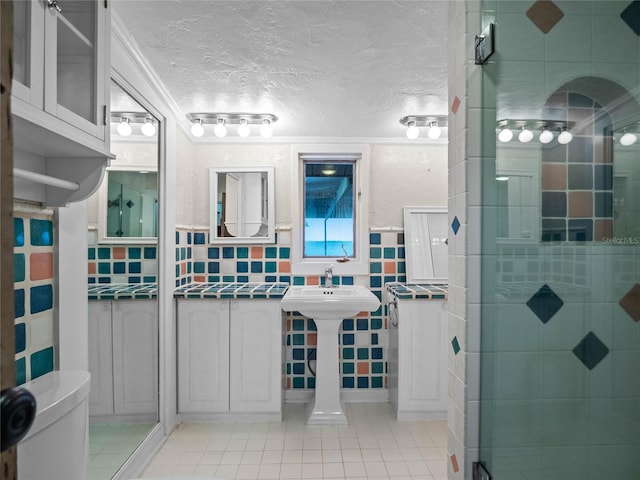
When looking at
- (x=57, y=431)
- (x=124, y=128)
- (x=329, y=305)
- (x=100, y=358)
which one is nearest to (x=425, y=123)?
(x=329, y=305)

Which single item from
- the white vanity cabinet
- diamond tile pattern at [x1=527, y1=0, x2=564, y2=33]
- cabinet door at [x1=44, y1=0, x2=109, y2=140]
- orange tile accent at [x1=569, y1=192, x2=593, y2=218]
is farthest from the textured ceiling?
the white vanity cabinet

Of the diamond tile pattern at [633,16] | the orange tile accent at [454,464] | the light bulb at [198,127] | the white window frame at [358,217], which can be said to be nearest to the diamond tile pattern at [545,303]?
the orange tile accent at [454,464]

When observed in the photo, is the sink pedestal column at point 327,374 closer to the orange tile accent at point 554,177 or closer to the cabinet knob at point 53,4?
the orange tile accent at point 554,177

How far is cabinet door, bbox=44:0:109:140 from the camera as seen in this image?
97cm

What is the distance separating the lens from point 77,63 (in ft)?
3.62

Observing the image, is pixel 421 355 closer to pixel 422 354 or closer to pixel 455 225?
pixel 422 354

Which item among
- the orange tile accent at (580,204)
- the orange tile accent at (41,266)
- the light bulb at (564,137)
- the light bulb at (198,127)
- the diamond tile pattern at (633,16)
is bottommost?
the orange tile accent at (41,266)

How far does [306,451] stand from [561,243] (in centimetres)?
196

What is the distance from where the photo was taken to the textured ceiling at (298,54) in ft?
4.84

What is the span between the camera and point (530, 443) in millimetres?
1039

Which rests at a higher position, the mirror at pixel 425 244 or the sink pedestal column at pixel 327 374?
the mirror at pixel 425 244

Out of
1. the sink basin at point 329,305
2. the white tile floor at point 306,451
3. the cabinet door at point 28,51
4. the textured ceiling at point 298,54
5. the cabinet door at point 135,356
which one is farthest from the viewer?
the sink basin at point 329,305

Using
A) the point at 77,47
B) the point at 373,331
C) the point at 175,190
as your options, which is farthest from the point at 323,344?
the point at 77,47

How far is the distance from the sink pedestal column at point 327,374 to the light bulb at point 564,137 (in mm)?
1903
